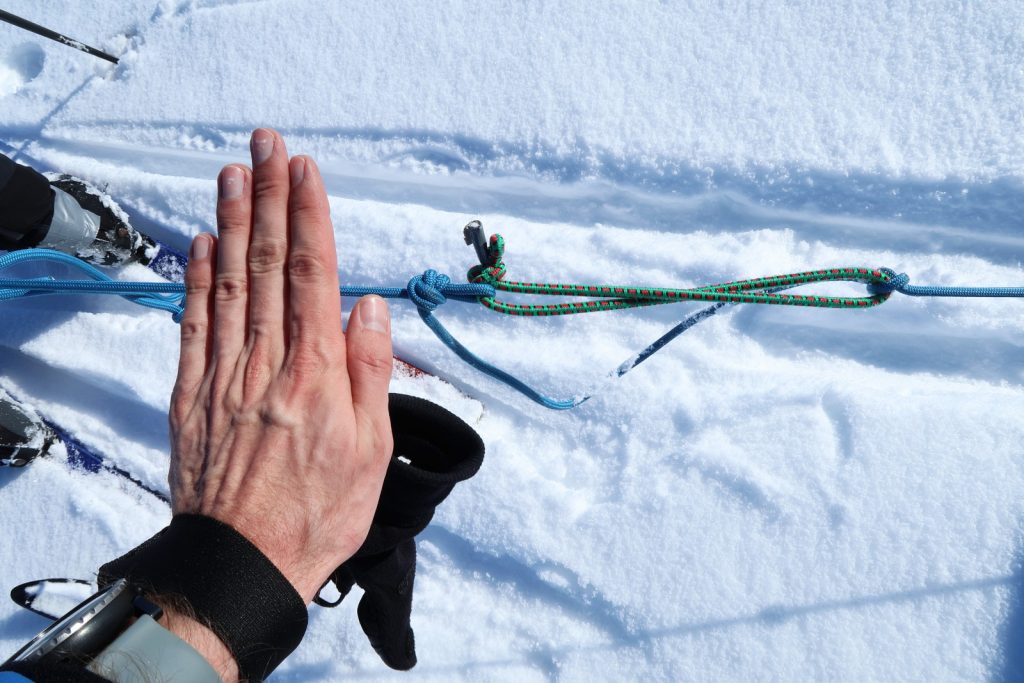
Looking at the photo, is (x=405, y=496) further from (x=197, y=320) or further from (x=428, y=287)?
(x=197, y=320)

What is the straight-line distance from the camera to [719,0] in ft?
5.61

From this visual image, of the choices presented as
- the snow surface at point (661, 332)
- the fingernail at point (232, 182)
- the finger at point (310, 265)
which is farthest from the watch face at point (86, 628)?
the snow surface at point (661, 332)

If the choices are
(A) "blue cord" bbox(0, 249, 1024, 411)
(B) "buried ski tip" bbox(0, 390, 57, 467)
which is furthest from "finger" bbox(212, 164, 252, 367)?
(B) "buried ski tip" bbox(0, 390, 57, 467)

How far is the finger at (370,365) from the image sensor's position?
3.26 ft

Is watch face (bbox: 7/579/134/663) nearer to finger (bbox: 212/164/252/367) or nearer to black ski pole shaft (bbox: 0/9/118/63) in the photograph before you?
finger (bbox: 212/164/252/367)

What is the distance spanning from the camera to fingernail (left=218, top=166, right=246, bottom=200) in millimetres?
1039

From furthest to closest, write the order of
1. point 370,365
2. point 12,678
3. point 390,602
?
point 390,602
point 370,365
point 12,678

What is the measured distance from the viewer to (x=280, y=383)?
1.02 metres

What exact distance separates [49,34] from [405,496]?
180 centimetres

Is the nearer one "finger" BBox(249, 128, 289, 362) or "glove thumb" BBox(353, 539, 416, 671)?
"finger" BBox(249, 128, 289, 362)

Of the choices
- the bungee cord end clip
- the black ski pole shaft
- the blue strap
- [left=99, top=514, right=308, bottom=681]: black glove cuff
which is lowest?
the blue strap

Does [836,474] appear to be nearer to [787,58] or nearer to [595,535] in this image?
[595,535]

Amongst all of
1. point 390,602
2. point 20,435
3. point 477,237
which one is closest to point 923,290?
point 477,237

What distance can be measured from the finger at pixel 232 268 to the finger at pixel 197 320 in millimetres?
31
